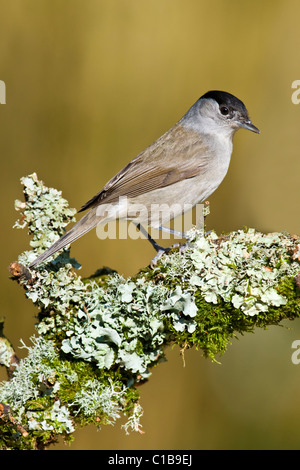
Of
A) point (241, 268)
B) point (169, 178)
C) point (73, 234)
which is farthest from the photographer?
point (169, 178)

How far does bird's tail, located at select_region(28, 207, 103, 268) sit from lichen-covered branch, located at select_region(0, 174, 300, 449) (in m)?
0.18

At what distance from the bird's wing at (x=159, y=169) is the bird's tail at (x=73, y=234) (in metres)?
0.19

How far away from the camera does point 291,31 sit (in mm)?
4906

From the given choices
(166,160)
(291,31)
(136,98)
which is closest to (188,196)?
(166,160)

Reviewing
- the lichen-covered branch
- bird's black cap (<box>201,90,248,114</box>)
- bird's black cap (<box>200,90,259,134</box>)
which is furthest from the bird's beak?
the lichen-covered branch

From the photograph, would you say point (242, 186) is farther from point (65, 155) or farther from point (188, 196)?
point (65, 155)

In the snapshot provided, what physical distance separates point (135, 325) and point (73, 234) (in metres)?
0.83

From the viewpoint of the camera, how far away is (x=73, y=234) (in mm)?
3223

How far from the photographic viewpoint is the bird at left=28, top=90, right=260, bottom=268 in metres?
3.93

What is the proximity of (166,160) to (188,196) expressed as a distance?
352mm

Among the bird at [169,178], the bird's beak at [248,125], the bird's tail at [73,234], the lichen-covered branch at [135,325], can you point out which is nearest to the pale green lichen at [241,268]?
the lichen-covered branch at [135,325]

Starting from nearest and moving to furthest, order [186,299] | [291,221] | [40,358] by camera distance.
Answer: [186,299]
[40,358]
[291,221]

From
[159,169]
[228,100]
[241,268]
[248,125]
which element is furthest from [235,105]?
[241,268]

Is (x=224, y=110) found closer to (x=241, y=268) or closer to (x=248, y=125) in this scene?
(x=248, y=125)
